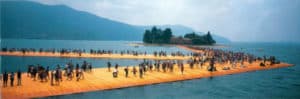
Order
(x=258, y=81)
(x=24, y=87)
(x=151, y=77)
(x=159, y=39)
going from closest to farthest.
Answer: (x=24, y=87) → (x=151, y=77) → (x=258, y=81) → (x=159, y=39)

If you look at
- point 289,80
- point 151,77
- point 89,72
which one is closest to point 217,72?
point 289,80

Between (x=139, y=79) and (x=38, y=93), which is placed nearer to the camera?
(x=38, y=93)

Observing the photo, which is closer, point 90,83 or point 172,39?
point 90,83

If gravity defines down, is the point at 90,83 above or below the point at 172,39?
below

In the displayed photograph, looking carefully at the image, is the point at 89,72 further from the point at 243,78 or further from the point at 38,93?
the point at 243,78

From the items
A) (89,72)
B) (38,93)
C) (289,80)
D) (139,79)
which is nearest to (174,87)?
(139,79)

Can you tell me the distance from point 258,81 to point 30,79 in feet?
83.7

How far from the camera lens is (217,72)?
44.0 m

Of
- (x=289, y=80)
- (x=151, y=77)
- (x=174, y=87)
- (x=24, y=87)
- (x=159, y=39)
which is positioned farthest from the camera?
(x=159, y=39)

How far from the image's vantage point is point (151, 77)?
35.7 meters

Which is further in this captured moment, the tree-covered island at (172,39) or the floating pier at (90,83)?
the tree-covered island at (172,39)

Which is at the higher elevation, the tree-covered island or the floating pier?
the tree-covered island

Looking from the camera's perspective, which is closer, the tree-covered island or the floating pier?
the floating pier

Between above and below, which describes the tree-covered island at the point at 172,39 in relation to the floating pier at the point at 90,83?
above
